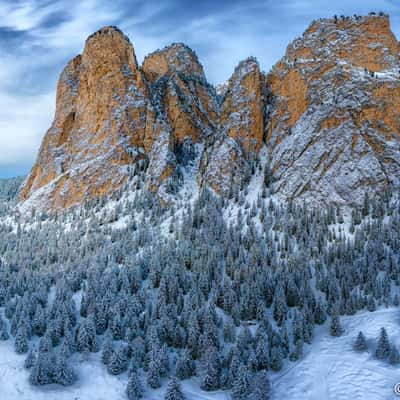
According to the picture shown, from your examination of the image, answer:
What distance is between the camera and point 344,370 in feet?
181

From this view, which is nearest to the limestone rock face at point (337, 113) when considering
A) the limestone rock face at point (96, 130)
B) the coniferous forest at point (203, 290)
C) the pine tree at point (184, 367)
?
the coniferous forest at point (203, 290)

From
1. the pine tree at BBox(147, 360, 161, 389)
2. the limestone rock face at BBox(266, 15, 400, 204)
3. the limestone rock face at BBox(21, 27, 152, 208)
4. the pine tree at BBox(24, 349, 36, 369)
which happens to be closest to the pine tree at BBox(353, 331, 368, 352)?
the pine tree at BBox(147, 360, 161, 389)

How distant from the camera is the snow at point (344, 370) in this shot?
51.0 metres

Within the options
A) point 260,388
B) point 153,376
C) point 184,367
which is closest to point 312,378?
point 260,388

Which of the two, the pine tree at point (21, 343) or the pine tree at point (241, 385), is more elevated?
the pine tree at point (21, 343)

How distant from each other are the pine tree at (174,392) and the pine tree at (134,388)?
4.00 metres

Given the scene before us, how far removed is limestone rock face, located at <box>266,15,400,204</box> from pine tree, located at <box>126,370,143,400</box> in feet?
195

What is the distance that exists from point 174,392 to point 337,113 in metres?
79.8

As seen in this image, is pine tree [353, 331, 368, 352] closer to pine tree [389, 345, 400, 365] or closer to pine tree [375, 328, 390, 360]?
pine tree [375, 328, 390, 360]

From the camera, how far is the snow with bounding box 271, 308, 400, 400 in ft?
167

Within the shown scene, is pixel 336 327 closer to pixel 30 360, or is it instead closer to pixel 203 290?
pixel 203 290

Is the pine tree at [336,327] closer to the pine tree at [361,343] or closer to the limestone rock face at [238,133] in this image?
the pine tree at [361,343]

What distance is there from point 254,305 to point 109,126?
282ft

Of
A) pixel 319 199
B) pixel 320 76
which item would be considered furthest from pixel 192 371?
pixel 320 76
